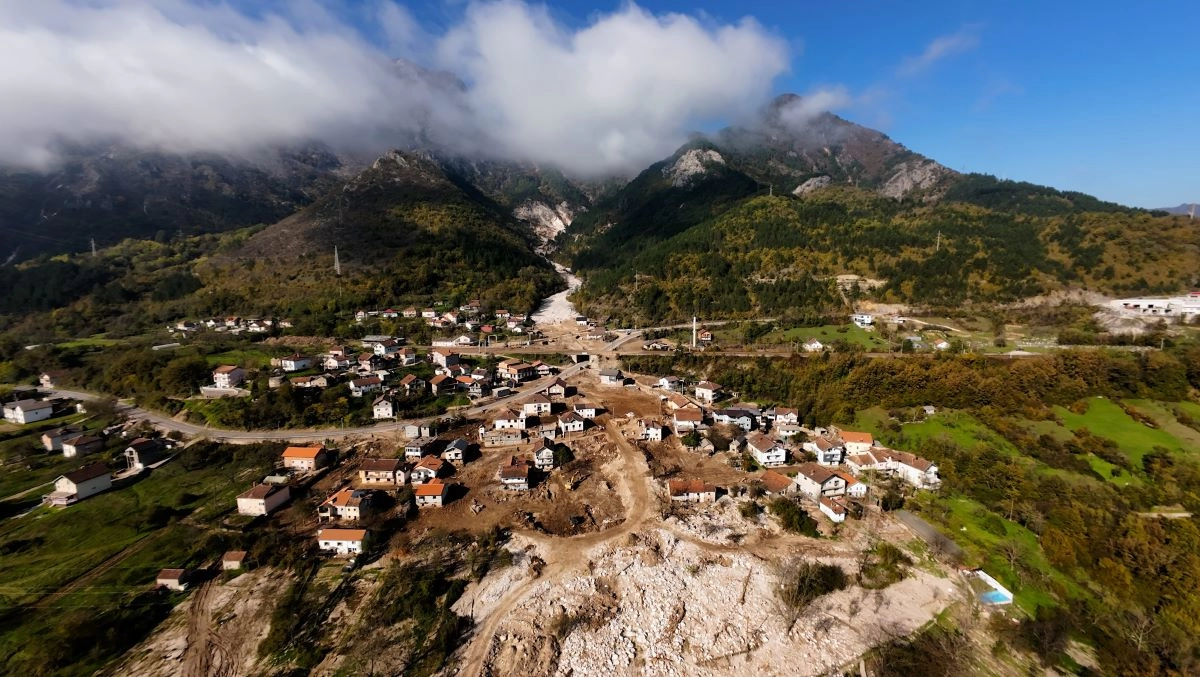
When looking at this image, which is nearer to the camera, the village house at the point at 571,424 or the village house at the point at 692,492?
the village house at the point at 692,492

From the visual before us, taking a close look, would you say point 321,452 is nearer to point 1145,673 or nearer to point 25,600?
point 25,600

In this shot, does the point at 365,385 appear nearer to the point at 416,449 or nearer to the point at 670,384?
the point at 416,449

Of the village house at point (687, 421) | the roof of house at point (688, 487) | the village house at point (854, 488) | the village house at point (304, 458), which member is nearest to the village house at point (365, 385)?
the village house at point (304, 458)

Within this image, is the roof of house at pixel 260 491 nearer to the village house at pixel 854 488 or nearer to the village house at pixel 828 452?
the village house at pixel 854 488

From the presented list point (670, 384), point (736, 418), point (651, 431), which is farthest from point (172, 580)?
point (670, 384)

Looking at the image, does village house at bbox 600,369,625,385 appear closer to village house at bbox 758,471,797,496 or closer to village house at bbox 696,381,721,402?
village house at bbox 696,381,721,402

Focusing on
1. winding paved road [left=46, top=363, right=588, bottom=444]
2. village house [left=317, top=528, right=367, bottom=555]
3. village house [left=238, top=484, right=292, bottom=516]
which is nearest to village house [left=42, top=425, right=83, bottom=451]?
winding paved road [left=46, top=363, right=588, bottom=444]
